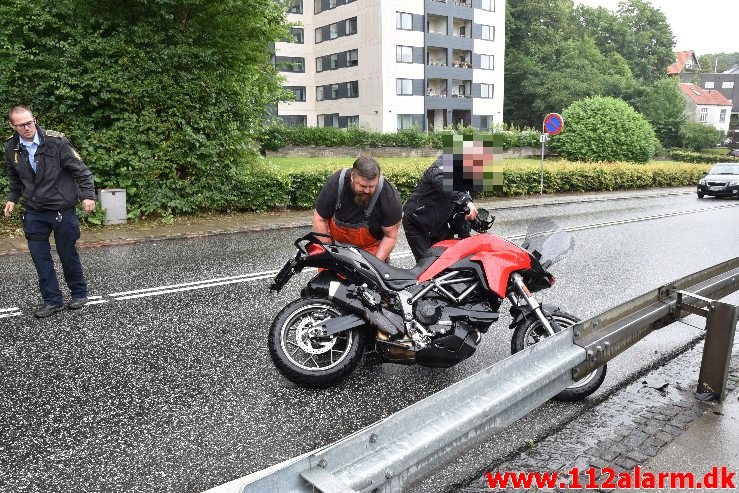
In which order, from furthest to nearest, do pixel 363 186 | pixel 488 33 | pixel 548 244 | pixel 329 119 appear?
1. pixel 329 119
2. pixel 488 33
3. pixel 363 186
4. pixel 548 244

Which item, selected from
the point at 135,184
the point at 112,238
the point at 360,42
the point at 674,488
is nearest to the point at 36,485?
the point at 674,488

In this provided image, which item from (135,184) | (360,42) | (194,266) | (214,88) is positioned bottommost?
(194,266)

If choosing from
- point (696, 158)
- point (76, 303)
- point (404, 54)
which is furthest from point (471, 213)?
point (696, 158)

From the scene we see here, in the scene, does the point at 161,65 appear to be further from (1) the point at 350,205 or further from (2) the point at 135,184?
(1) the point at 350,205

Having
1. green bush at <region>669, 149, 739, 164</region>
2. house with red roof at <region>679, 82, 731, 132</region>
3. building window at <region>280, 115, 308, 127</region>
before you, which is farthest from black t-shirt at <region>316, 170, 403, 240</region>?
house with red roof at <region>679, 82, 731, 132</region>

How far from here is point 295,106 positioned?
58594 mm

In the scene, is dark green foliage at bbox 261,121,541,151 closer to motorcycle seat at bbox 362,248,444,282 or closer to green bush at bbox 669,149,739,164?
green bush at bbox 669,149,739,164

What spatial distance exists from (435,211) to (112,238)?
7.64 metres

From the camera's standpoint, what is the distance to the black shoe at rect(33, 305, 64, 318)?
6.13m

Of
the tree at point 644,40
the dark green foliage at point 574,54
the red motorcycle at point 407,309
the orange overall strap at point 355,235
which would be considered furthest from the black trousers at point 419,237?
the tree at point 644,40

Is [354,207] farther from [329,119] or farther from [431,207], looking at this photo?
[329,119]

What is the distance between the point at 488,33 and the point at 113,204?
51.6 metres

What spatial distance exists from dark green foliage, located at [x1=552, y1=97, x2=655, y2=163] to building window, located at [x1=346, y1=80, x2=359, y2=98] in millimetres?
22594

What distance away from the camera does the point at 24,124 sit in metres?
5.86
